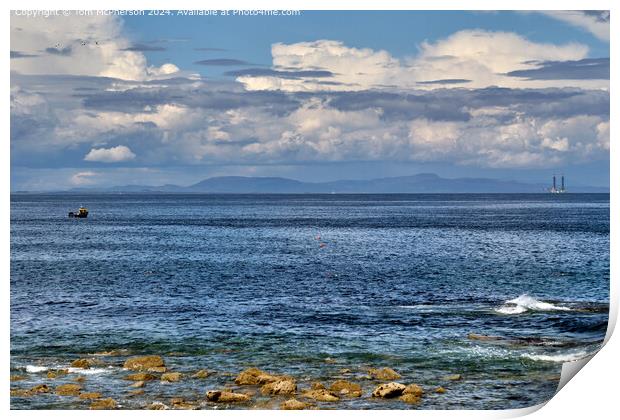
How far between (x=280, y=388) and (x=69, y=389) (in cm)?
800

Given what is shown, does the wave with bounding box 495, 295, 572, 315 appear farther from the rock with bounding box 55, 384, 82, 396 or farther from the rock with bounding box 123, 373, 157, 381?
the rock with bounding box 55, 384, 82, 396

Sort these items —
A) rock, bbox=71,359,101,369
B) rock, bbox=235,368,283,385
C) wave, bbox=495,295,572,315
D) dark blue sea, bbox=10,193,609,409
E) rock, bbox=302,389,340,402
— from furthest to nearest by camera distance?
wave, bbox=495,295,572,315 → rock, bbox=71,359,101,369 → dark blue sea, bbox=10,193,609,409 → rock, bbox=235,368,283,385 → rock, bbox=302,389,340,402

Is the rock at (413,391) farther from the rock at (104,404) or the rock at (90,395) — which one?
the rock at (90,395)

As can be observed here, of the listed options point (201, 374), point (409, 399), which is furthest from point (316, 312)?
point (409, 399)

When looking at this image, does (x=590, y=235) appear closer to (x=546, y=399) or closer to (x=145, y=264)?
(x=145, y=264)

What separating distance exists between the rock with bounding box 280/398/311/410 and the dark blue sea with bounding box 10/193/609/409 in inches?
17.1

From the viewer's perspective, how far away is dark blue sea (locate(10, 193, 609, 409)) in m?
33.7

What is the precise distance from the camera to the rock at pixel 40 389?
3126cm

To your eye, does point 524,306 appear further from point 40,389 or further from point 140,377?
point 40,389

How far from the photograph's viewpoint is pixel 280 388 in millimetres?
31219

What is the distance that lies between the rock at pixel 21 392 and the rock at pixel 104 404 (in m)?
2.86

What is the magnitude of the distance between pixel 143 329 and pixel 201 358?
7851 mm

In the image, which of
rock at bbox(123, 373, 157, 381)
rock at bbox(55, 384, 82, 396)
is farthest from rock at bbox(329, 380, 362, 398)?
rock at bbox(55, 384, 82, 396)
